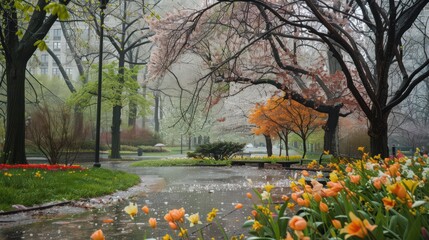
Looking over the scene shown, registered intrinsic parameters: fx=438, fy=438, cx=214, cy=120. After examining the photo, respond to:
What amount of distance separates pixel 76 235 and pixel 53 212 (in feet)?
8.10

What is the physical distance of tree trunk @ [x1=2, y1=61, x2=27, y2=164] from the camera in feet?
47.3

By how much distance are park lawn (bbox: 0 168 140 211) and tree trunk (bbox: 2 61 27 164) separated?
335cm

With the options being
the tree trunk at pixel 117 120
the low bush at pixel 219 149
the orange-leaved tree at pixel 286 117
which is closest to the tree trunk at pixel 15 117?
the orange-leaved tree at pixel 286 117

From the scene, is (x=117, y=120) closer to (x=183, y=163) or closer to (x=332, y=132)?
(x=183, y=163)

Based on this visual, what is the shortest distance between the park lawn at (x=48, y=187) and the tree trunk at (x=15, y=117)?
3352 millimetres

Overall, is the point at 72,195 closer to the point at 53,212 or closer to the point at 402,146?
the point at 53,212

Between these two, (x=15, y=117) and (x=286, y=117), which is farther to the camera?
(x=286, y=117)

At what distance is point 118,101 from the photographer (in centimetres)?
3152

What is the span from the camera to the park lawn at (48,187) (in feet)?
27.2

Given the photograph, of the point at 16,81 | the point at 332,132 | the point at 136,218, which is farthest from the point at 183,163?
the point at 136,218

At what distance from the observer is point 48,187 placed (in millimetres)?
9719

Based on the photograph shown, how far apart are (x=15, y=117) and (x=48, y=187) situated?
595cm

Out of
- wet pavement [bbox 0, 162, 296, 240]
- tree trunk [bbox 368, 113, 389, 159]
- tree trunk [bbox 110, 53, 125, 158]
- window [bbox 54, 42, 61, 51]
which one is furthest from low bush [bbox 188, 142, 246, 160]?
window [bbox 54, 42, 61, 51]

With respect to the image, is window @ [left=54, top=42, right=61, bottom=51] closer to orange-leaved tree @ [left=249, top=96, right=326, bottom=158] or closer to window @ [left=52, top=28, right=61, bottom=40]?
window @ [left=52, top=28, right=61, bottom=40]
